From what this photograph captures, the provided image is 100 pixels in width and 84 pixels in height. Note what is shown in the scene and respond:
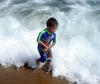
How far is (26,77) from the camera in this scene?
4.06 m

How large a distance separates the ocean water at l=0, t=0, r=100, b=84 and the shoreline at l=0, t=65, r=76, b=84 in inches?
6.3

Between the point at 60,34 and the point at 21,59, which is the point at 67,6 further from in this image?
the point at 21,59

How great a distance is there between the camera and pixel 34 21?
20.0 feet

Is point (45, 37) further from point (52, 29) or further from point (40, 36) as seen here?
point (52, 29)

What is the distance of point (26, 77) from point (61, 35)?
197cm

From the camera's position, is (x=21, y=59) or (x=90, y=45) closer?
(x=21, y=59)

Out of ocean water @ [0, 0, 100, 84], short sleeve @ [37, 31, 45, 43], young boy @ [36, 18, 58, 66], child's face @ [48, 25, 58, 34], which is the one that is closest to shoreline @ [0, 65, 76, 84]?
ocean water @ [0, 0, 100, 84]

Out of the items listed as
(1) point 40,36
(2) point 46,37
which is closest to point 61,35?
(2) point 46,37

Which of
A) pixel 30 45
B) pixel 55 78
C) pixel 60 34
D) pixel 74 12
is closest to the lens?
pixel 55 78

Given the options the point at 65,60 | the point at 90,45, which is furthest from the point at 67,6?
the point at 65,60

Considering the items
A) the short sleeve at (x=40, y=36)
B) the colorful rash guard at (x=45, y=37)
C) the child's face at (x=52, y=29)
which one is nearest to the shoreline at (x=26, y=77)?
the colorful rash guard at (x=45, y=37)

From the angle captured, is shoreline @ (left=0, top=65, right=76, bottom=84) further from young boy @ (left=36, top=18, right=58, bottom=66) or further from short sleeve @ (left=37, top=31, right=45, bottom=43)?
short sleeve @ (left=37, top=31, right=45, bottom=43)

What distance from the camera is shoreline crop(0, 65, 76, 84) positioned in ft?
13.0

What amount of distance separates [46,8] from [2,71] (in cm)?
364
